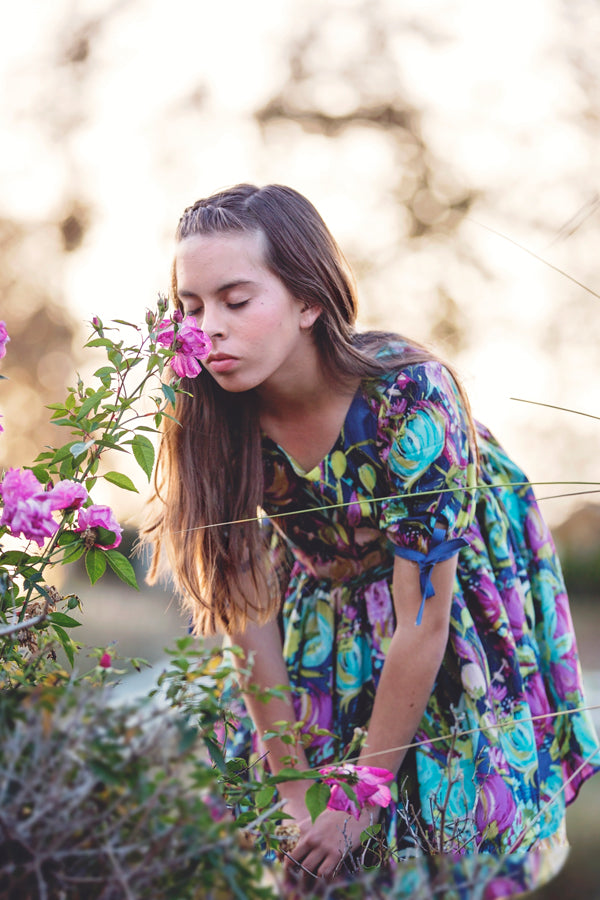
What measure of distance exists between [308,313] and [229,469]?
383 millimetres

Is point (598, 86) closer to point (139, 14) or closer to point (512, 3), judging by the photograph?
point (512, 3)

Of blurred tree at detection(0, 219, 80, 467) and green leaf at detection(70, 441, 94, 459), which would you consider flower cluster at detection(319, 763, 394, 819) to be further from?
blurred tree at detection(0, 219, 80, 467)

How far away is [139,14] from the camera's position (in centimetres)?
711

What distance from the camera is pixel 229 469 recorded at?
1.97m

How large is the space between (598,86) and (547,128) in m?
0.51

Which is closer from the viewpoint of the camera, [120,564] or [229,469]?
[120,564]

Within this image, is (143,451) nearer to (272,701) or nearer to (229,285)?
(229,285)

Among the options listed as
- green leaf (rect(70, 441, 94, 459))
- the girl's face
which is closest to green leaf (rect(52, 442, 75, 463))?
green leaf (rect(70, 441, 94, 459))

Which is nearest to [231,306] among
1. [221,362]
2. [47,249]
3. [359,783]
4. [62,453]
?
[221,362]

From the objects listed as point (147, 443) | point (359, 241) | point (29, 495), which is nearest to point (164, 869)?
point (29, 495)

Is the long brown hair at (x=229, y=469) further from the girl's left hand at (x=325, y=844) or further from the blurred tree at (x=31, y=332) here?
the blurred tree at (x=31, y=332)

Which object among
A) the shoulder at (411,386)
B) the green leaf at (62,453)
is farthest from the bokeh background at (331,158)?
the green leaf at (62,453)

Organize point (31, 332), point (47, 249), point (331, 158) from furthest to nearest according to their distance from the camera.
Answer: point (31, 332) < point (47, 249) < point (331, 158)

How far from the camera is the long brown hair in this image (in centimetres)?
188
